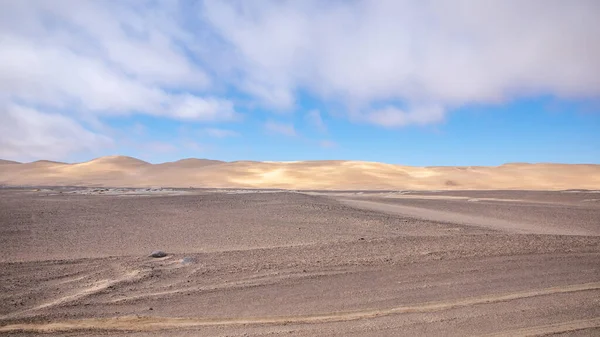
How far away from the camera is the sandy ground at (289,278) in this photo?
716 cm

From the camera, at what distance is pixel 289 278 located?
9.80 metres

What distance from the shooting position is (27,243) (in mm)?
13727

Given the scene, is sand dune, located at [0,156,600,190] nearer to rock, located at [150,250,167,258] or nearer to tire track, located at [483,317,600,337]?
rock, located at [150,250,167,258]

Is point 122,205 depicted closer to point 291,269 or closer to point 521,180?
point 291,269

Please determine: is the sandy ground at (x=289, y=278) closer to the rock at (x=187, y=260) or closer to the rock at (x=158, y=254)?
the rock at (x=187, y=260)

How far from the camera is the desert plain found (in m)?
7.20

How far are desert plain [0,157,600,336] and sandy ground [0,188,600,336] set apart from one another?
0.11 ft

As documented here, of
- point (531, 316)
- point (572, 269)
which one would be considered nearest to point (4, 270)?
point (531, 316)

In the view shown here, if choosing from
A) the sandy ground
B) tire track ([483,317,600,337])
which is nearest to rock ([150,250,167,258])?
the sandy ground

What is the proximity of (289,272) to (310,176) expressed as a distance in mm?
63982

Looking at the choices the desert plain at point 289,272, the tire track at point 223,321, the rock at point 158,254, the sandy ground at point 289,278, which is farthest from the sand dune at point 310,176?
the tire track at point 223,321

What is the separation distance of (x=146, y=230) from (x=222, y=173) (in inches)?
2539

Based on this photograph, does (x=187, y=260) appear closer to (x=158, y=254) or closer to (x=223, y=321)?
(x=158, y=254)

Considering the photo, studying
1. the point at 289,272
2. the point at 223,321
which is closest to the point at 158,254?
the point at 289,272
